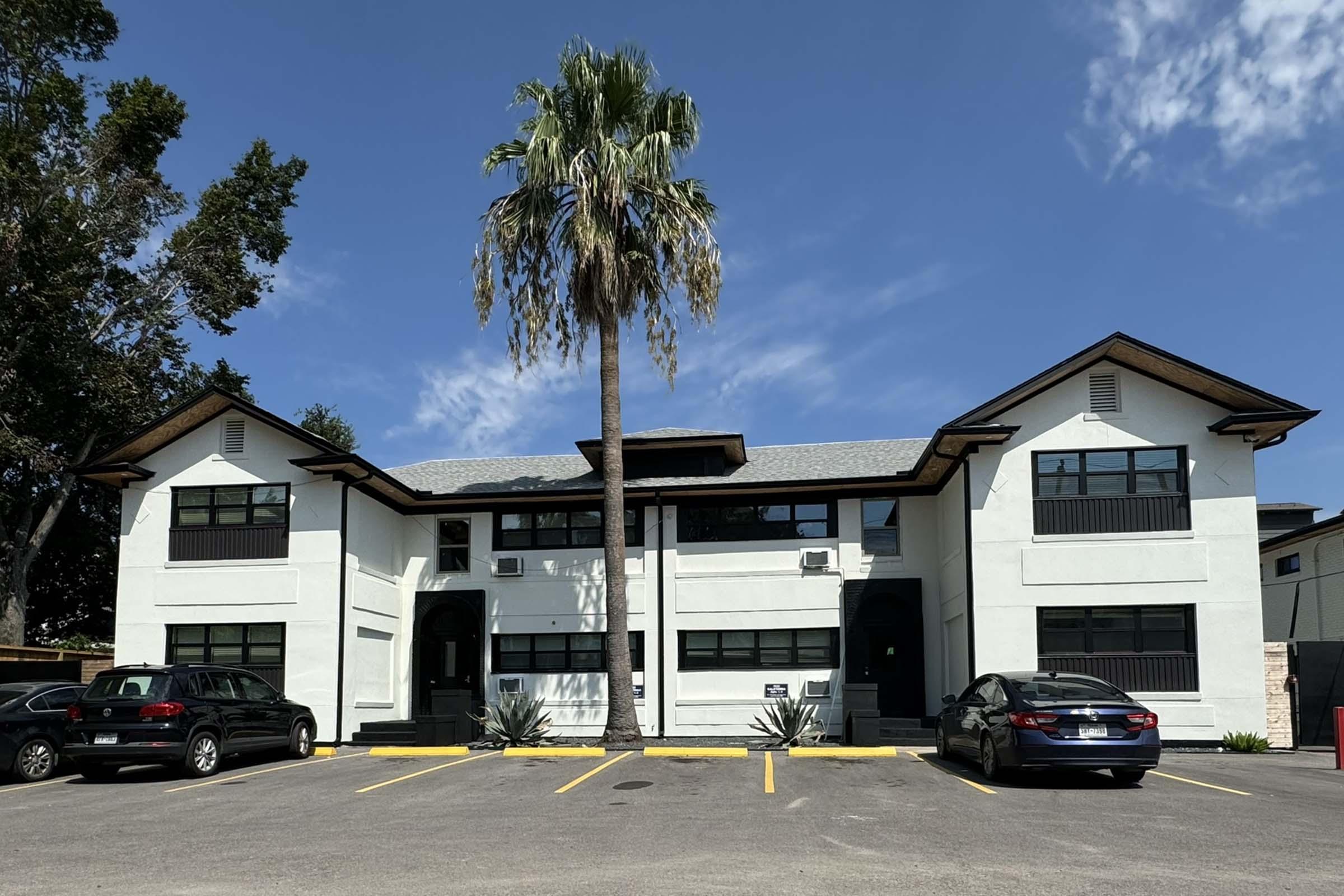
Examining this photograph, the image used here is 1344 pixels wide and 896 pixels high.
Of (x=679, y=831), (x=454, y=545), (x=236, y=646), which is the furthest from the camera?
(x=454, y=545)

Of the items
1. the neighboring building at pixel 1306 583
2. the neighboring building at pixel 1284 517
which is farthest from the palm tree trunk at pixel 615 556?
the neighboring building at pixel 1284 517

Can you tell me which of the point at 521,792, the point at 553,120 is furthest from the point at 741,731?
the point at 553,120

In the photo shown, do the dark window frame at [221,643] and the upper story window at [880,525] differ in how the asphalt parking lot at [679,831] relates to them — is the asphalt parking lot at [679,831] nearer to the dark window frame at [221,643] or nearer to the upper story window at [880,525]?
the dark window frame at [221,643]

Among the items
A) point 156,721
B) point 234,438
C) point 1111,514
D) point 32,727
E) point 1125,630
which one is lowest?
point 32,727

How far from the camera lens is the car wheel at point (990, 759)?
1479 centimetres

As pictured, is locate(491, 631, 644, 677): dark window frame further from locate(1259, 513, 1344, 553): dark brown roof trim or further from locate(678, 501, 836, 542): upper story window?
locate(1259, 513, 1344, 553): dark brown roof trim

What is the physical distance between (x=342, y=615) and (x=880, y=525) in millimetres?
11328

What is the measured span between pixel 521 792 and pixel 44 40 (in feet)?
91.8

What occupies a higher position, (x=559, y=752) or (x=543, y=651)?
(x=543, y=651)

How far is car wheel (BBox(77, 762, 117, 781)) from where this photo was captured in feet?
54.7

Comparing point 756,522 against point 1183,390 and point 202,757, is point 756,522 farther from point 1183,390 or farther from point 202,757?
point 202,757

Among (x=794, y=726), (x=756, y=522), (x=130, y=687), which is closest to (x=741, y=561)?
(x=756, y=522)

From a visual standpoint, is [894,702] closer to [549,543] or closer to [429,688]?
[549,543]

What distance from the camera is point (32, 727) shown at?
1725 centimetres
